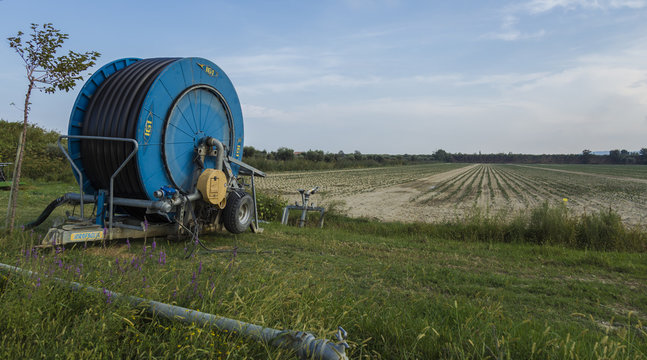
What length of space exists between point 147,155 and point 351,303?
14.1 ft

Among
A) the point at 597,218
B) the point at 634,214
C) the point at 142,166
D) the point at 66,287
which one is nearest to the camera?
the point at 66,287

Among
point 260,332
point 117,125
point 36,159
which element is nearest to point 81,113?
point 117,125

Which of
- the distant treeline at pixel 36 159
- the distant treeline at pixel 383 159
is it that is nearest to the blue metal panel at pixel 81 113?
the distant treeline at pixel 36 159

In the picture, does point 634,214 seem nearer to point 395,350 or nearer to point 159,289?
point 395,350

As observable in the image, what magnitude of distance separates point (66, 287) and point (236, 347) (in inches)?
57.3

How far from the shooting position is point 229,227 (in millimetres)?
7590

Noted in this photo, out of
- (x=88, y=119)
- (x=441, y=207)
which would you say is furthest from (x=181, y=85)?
(x=441, y=207)

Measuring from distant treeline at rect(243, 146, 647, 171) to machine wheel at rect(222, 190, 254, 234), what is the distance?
109ft

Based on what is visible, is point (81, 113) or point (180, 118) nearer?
point (81, 113)

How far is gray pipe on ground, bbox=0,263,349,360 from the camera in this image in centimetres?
220

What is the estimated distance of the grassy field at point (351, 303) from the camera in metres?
2.46

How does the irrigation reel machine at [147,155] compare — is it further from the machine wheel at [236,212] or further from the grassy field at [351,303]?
the grassy field at [351,303]

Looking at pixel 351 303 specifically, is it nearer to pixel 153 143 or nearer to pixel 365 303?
pixel 365 303

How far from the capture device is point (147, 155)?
6.24 metres
